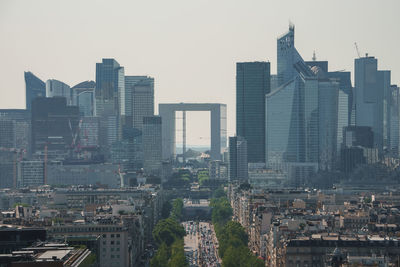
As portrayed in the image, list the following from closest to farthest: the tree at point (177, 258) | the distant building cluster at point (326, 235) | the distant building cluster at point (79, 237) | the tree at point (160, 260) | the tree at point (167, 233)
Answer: the distant building cluster at point (79, 237)
the distant building cluster at point (326, 235)
the tree at point (177, 258)
the tree at point (160, 260)
the tree at point (167, 233)

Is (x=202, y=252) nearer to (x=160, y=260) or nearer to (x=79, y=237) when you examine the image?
(x=160, y=260)

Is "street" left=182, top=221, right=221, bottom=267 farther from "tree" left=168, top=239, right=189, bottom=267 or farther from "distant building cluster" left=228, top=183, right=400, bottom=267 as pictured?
"distant building cluster" left=228, top=183, right=400, bottom=267

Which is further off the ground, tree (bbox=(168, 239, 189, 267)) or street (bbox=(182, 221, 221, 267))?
tree (bbox=(168, 239, 189, 267))

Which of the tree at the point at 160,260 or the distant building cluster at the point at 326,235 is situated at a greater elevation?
the distant building cluster at the point at 326,235

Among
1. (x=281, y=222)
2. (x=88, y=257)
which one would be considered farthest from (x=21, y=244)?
(x=281, y=222)

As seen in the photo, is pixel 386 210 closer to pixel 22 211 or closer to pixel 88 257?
pixel 22 211

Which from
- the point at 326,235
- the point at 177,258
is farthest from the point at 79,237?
the point at 326,235

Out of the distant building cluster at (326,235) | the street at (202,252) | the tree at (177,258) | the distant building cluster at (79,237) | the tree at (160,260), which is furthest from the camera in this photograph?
the street at (202,252)

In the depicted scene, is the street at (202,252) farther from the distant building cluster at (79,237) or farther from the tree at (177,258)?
the distant building cluster at (79,237)

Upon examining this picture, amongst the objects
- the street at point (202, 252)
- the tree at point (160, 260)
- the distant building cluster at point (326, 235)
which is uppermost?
the distant building cluster at point (326, 235)

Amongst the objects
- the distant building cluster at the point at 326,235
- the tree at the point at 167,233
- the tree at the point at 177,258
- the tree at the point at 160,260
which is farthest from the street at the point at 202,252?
the tree at the point at 160,260

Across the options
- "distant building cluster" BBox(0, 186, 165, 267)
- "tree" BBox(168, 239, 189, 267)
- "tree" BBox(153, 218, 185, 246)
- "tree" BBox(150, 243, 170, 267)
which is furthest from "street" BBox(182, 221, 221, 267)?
"tree" BBox(150, 243, 170, 267)
